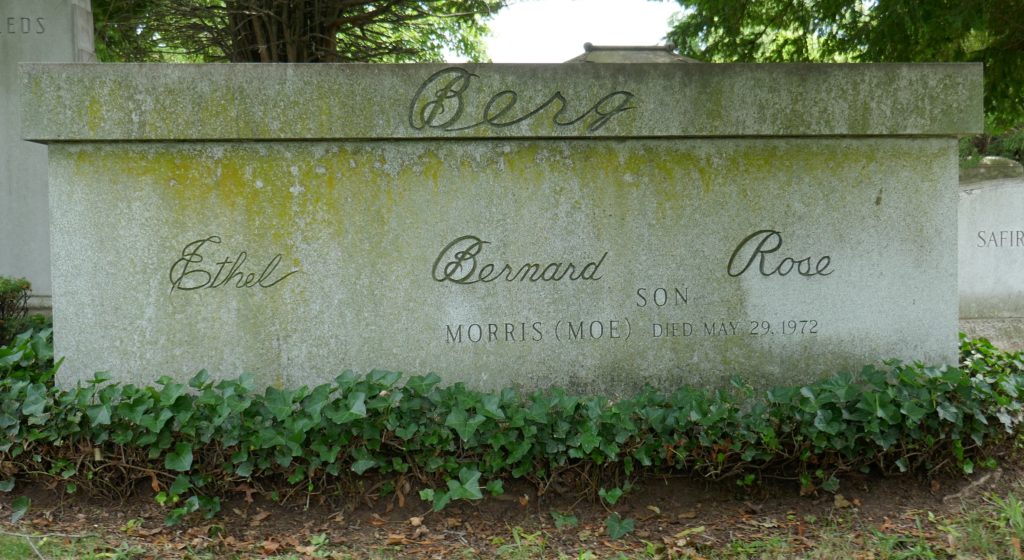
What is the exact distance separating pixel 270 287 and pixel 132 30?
6.85 metres

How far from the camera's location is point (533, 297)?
490 cm

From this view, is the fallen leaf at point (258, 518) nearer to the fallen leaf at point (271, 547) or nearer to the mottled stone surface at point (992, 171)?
the fallen leaf at point (271, 547)

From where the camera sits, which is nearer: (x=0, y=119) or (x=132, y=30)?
(x=0, y=119)

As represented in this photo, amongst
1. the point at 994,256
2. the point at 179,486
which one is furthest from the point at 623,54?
the point at 994,256

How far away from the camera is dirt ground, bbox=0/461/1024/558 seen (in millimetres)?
3957

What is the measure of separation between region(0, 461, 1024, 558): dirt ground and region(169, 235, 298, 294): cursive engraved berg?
46.6 inches

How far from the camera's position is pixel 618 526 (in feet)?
13.4

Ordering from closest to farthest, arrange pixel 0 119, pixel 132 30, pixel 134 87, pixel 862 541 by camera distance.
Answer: pixel 862 541
pixel 134 87
pixel 0 119
pixel 132 30

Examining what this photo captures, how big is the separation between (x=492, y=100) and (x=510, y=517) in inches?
92.9

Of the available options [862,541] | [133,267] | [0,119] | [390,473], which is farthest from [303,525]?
[0,119]

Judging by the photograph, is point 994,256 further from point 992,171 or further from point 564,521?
point 564,521

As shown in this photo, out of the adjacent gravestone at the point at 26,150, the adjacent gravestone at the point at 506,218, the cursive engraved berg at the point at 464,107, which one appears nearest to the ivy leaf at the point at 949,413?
the adjacent gravestone at the point at 506,218

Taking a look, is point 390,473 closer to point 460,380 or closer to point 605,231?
point 460,380

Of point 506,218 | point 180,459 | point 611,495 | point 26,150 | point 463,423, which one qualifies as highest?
point 26,150
